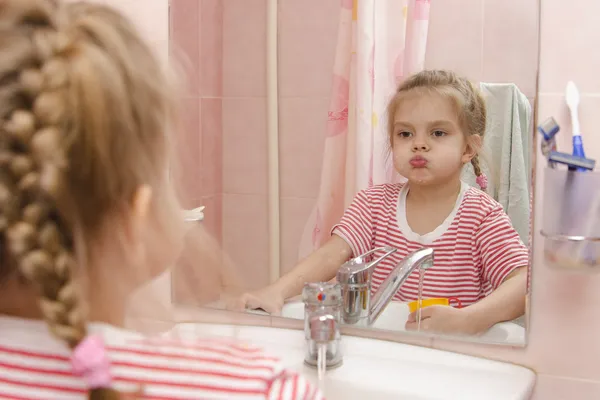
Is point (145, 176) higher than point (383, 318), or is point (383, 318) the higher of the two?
point (145, 176)

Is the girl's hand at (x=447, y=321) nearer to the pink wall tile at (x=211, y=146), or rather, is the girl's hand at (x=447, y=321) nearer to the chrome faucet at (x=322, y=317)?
the chrome faucet at (x=322, y=317)

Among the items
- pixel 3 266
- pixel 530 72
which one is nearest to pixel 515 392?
pixel 530 72

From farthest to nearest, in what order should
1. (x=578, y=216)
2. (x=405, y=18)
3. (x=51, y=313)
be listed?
1. (x=405, y=18)
2. (x=578, y=216)
3. (x=51, y=313)

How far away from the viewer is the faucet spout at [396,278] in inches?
36.7

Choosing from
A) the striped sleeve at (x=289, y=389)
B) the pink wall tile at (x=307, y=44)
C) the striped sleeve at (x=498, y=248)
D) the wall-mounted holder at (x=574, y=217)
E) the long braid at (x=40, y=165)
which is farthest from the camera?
the pink wall tile at (x=307, y=44)

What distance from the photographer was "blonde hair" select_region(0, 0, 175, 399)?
476 mm

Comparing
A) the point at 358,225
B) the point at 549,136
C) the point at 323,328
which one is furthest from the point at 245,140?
the point at 549,136

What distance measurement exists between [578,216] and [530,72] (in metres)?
0.20

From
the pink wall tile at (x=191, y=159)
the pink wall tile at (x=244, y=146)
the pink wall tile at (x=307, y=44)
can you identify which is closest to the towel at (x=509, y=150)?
the pink wall tile at (x=307, y=44)

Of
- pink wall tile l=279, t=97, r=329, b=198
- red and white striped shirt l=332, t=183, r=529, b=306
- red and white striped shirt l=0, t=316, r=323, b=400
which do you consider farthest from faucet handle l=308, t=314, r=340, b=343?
red and white striped shirt l=0, t=316, r=323, b=400

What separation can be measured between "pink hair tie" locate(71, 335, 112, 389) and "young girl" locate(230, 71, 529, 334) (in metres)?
0.52

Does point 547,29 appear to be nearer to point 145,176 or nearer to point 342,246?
point 342,246

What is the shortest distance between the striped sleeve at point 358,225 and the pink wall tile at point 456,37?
220mm

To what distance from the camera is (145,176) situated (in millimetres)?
537
